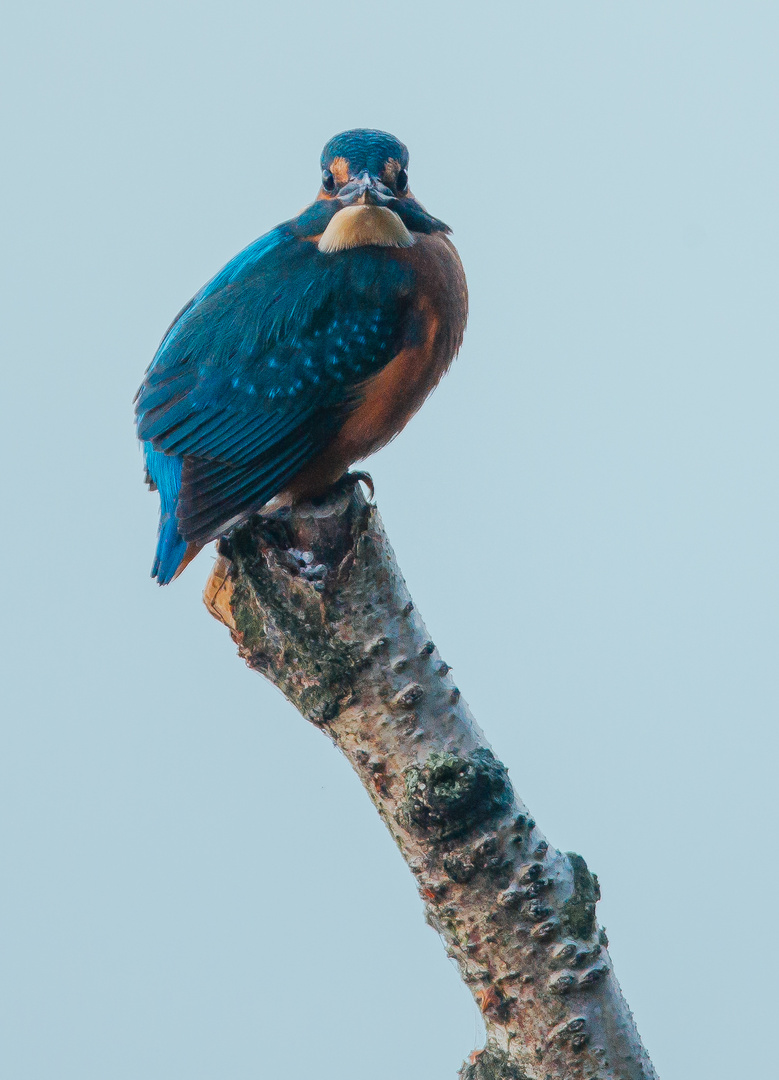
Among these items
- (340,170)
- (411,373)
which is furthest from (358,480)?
(340,170)

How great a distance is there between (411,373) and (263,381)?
30 cm

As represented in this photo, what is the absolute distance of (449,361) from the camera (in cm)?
221

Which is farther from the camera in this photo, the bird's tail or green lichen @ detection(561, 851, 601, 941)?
the bird's tail

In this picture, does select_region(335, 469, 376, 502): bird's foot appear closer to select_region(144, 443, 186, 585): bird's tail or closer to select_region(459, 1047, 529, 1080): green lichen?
select_region(144, 443, 186, 585): bird's tail

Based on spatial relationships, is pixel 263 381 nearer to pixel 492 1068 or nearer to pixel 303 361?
pixel 303 361

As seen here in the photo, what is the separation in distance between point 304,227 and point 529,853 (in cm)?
129

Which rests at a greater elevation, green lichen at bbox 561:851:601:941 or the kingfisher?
the kingfisher

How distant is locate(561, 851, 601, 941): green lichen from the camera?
163 cm

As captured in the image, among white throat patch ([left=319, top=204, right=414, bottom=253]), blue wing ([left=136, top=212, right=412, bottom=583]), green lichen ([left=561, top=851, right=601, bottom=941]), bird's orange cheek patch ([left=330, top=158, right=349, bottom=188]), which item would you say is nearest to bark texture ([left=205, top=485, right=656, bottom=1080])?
green lichen ([left=561, top=851, right=601, bottom=941])

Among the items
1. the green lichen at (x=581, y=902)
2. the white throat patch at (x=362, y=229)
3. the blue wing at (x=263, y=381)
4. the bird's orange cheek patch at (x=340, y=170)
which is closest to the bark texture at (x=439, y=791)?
the green lichen at (x=581, y=902)

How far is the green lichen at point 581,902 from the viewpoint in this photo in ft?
5.36

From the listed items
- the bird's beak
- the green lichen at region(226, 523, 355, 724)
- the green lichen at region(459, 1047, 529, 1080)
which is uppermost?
the bird's beak

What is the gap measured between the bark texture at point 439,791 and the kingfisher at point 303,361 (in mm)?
159

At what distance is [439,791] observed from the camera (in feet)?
5.36
